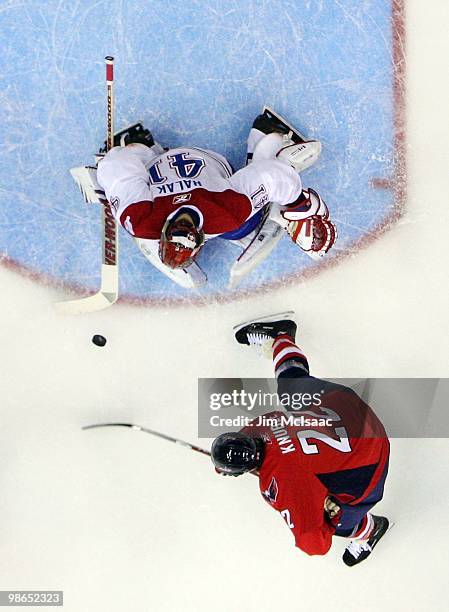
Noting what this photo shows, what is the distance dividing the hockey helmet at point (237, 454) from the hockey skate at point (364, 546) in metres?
0.99

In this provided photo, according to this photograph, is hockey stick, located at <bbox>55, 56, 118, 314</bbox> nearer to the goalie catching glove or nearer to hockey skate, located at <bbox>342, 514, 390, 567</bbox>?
the goalie catching glove

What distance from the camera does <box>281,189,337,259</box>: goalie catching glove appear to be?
303 cm

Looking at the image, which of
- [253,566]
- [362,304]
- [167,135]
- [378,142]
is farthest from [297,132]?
[253,566]

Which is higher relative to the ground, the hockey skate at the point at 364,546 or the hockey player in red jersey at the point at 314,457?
the hockey player in red jersey at the point at 314,457

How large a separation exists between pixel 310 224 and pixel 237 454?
1093 millimetres

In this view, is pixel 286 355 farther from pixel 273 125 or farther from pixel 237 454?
pixel 273 125

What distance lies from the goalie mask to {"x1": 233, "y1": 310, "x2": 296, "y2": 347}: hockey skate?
2.97ft

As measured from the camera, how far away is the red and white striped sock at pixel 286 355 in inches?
125

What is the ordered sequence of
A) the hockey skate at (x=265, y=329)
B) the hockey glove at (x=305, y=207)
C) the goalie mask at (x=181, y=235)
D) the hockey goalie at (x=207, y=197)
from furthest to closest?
the hockey skate at (x=265, y=329) → the hockey glove at (x=305, y=207) → the hockey goalie at (x=207, y=197) → the goalie mask at (x=181, y=235)

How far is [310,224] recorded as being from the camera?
309 centimetres

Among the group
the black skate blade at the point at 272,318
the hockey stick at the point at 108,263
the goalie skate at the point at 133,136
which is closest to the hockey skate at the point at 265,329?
the black skate blade at the point at 272,318

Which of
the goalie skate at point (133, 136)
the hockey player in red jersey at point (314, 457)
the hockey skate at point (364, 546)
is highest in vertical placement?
the goalie skate at point (133, 136)

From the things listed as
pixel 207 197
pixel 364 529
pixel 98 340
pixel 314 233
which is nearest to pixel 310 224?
pixel 314 233

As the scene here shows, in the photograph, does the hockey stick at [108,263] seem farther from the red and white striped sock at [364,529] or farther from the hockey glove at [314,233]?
the red and white striped sock at [364,529]
